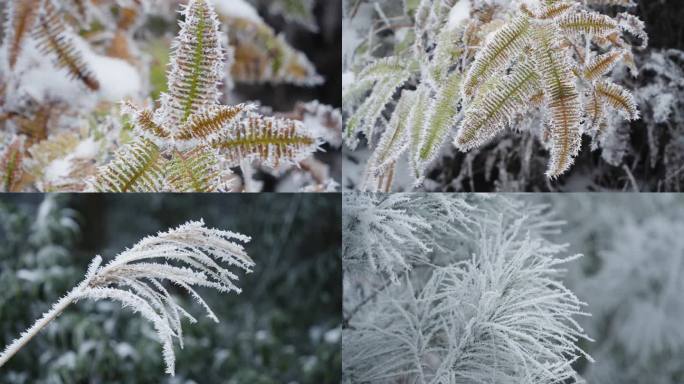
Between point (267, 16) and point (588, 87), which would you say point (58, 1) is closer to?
point (267, 16)

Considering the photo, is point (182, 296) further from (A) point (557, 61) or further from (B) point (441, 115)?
(A) point (557, 61)

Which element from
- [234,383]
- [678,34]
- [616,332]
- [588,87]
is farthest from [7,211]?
[678,34]

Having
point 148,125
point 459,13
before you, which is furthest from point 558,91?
point 148,125

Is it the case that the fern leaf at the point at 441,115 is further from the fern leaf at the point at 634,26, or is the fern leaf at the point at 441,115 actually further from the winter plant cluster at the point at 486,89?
the fern leaf at the point at 634,26

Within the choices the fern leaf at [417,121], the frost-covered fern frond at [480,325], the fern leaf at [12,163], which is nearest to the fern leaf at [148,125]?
the fern leaf at [12,163]

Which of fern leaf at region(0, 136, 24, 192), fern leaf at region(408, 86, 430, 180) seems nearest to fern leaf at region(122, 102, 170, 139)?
fern leaf at region(0, 136, 24, 192)

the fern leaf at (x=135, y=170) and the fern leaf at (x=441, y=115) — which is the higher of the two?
the fern leaf at (x=441, y=115)
